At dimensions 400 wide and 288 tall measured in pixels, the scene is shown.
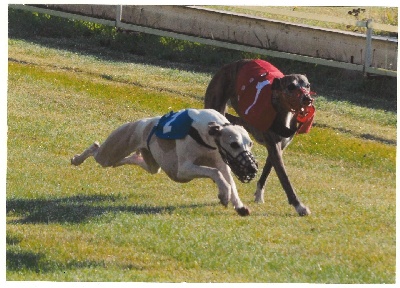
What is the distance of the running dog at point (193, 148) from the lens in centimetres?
1019

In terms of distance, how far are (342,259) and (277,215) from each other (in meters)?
1.82

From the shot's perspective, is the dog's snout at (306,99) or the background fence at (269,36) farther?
the background fence at (269,36)

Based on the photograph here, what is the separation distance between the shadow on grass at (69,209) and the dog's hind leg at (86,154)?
707 mm

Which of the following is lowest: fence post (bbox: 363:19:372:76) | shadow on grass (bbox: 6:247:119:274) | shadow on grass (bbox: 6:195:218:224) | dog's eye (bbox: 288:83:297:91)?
fence post (bbox: 363:19:372:76)

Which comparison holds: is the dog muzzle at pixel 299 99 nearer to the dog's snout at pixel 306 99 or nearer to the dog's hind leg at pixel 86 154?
the dog's snout at pixel 306 99

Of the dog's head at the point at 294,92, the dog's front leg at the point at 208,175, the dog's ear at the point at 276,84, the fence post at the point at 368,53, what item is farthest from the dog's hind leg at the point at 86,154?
the fence post at the point at 368,53

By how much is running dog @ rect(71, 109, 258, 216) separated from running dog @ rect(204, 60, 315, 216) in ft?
2.86

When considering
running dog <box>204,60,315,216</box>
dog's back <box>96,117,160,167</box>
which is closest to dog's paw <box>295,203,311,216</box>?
running dog <box>204,60,315,216</box>

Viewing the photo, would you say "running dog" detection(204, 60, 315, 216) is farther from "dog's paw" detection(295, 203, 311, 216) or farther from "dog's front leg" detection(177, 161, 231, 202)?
"dog's front leg" detection(177, 161, 231, 202)

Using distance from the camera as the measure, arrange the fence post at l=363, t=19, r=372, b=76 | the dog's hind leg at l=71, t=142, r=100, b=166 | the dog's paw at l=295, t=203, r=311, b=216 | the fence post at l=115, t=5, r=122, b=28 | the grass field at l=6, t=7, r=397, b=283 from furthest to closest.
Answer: the fence post at l=115, t=5, r=122, b=28, the fence post at l=363, t=19, r=372, b=76, the dog's hind leg at l=71, t=142, r=100, b=166, the dog's paw at l=295, t=203, r=311, b=216, the grass field at l=6, t=7, r=397, b=283

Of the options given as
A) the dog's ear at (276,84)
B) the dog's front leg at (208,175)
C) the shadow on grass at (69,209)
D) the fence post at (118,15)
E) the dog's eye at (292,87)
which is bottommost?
the fence post at (118,15)

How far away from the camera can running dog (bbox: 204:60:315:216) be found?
36.9ft

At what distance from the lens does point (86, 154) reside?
12680mm

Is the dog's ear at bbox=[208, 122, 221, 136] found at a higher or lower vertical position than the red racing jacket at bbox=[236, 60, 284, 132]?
higher
